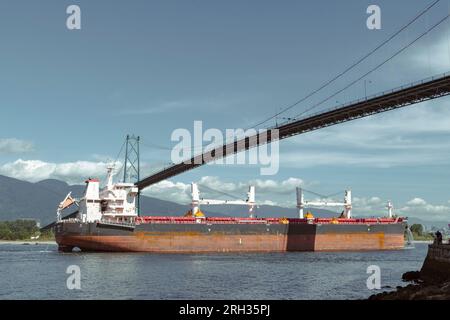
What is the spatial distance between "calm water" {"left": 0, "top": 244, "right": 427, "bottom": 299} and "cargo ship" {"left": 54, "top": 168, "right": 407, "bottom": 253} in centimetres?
1146

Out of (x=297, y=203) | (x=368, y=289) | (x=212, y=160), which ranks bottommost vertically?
(x=368, y=289)

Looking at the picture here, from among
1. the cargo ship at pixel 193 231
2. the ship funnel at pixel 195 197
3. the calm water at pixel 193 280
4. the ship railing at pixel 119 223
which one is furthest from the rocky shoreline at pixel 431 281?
the ship funnel at pixel 195 197

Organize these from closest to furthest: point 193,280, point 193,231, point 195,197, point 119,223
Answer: point 193,280
point 119,223
point 193,231
point 195,197

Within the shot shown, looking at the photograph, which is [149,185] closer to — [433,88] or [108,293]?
[433,88]

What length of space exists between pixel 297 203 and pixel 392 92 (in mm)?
30293

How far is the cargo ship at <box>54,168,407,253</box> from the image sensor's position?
59.1 m

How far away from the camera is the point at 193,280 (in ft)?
111

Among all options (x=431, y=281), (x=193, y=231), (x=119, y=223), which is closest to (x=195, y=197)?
(x=193, y=231)

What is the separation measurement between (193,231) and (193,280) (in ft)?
94.7

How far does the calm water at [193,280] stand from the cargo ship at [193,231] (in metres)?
11.5

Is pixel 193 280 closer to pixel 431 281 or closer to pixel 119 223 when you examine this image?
pixel 431 281
